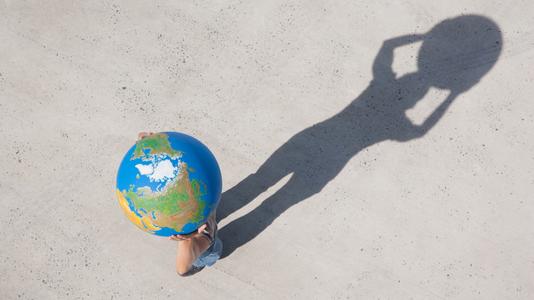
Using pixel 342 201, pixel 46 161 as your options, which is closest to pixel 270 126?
pixel 342 201

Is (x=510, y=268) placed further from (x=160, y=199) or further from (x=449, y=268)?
(x=160, y=199)

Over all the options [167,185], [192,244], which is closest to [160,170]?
[167,185]

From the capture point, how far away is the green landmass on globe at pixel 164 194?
4281 mm

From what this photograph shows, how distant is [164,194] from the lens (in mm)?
4266

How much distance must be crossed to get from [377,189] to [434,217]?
2.79 feet

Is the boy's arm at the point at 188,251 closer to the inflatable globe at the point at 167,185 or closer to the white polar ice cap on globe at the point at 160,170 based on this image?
the inflatable globe at the point at 167,185

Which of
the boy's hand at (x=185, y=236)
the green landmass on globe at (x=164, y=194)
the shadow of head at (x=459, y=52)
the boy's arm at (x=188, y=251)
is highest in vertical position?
the shadow of head at (x=459, y=52)

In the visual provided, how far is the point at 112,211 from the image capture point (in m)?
6.48

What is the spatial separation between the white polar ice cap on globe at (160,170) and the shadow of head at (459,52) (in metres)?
4.16

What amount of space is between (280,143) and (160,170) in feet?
8.67

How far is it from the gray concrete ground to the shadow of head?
3 cm

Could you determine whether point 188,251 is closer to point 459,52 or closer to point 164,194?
point 164,194

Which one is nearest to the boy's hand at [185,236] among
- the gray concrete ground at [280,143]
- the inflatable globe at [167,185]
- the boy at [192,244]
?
the boy at [192,244]

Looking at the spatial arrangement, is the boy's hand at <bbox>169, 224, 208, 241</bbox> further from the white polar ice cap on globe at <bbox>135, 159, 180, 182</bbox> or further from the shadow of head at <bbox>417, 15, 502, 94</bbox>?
the shadow of head at <bbox>417, 15, 502, 94</bbox>
